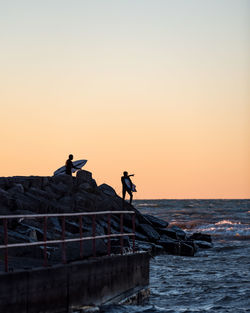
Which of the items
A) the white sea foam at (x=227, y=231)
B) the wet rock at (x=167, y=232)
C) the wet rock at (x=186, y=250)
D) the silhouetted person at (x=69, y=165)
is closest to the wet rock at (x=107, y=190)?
the wet rock at (x=167, y=232)

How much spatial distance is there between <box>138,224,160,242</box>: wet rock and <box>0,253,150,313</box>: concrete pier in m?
15.2

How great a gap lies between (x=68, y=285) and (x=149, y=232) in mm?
19002

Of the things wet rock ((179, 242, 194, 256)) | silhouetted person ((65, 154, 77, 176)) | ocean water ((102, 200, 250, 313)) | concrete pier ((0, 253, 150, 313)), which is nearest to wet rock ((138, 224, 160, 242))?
wet rock ((179, 242, 194, 256))

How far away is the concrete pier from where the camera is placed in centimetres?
1050

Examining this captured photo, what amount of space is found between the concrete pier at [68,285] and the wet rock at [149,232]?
15.2m

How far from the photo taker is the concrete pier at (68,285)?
10.5 m

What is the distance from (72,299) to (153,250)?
52.9 feet

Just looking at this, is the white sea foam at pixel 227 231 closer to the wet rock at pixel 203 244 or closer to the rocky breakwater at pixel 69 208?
the wet rock at pixel 203 244

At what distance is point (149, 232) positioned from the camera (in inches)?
1211

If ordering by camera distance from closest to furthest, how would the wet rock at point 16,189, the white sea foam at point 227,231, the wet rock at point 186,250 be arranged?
the wet rock at point 16,189, the wet rock at point 186,250, the white sea foam at point 227,231

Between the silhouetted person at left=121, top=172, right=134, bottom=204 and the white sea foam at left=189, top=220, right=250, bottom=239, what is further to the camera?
the white sea foam at left=189, top=220, right=250, bottom=239

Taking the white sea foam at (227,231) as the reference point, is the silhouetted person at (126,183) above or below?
above

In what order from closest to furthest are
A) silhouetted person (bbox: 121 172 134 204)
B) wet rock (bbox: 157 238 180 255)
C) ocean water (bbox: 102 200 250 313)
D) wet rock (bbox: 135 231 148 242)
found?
1. ocean water (bbox: 102 200 250 313)
2. silhouetted person (bbox: 121 172 134 204)
3. wet rock (bbox: 135 231 148 242)
4. wet rock (bbox: 157 238 180 255)

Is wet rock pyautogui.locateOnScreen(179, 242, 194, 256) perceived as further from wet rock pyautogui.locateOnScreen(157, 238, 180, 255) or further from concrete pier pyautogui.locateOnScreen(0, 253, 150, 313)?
concrete pier pyautogui.locateOnScreen(0, 253, 150, 313)
